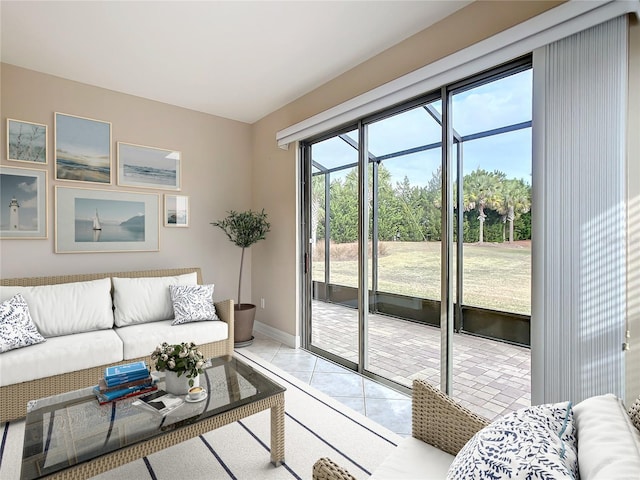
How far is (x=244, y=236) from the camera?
3.98 m

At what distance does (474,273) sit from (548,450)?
1.67 meters

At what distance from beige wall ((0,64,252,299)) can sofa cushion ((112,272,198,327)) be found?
0.53m

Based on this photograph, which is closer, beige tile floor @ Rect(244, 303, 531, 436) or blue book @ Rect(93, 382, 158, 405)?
blue book @ Rect(93, 382, 158, 405)

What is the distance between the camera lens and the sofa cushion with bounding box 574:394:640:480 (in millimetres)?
684

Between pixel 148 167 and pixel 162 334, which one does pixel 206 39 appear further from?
pixel 162 334

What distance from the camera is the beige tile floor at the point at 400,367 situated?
2188 millimetres

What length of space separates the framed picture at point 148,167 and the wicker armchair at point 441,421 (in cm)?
346

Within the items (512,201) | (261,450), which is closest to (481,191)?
(512,201)

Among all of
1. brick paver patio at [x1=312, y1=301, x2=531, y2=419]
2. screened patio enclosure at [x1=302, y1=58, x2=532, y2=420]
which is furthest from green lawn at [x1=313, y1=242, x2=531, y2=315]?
brick paver patio at [x1=312, y1=301, x2=531, y2=419]

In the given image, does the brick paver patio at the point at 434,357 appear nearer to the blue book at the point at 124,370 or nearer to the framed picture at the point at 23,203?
the blue book at the point at 124,370

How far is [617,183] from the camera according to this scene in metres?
1.66

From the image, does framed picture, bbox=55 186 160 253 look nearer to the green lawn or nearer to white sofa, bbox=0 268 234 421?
white sofa, bbox=0 268 234 421

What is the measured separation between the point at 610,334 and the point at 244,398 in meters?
1.85

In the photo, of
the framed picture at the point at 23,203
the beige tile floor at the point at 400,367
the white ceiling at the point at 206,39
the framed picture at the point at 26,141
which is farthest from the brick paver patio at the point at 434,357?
the framed picture at the point at 26,141
